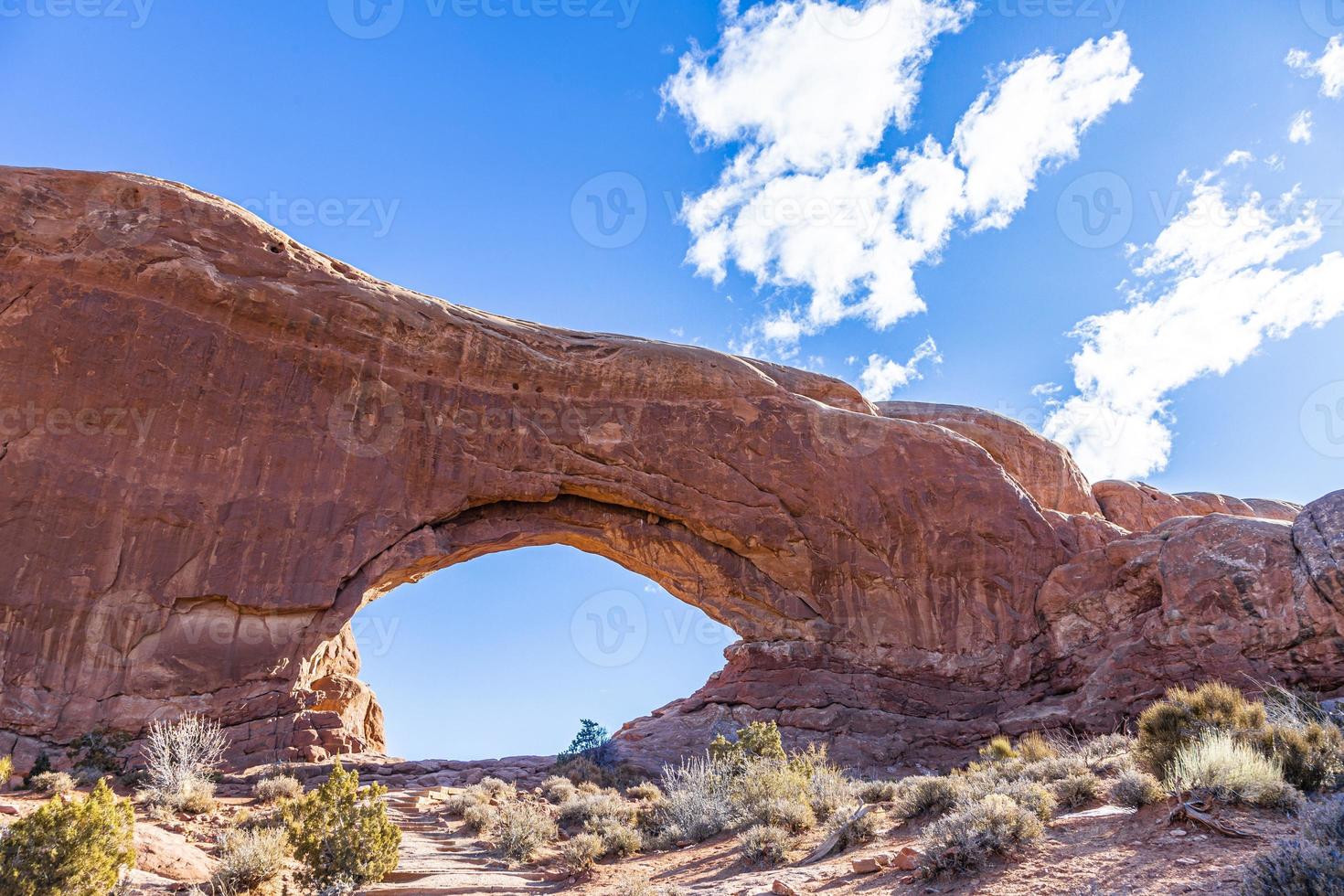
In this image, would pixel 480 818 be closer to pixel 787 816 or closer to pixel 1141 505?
pixel 787 816

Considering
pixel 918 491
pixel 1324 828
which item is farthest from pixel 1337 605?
pixel 1324 828

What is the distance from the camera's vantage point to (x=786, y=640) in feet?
70.7

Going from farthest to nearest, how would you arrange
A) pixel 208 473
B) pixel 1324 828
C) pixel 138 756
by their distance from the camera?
pixel 208 473 → pixel 138 756 → pixel 1324 828

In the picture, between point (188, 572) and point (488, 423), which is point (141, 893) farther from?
point (488, 423)

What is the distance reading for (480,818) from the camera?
11805 mm

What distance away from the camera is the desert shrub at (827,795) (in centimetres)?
1023

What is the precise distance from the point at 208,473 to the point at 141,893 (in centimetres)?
1277

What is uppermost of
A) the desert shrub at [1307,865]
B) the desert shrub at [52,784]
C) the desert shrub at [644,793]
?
the desert shrub at [52,784]

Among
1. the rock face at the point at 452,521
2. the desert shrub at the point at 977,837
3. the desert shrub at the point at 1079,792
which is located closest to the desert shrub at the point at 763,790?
the desert shrub at the point at 1079,792

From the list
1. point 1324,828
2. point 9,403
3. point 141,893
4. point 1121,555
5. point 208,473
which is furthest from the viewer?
point 1121,555

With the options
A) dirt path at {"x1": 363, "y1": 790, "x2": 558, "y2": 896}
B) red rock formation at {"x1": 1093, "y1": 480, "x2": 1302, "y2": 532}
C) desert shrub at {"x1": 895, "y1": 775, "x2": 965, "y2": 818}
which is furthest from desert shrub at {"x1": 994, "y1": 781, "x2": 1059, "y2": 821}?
red rock formation at {"x1": 1093, "y1": 480, "x2": 1302, "y2": 532}

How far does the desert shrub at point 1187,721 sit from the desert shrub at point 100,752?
16.3 metres

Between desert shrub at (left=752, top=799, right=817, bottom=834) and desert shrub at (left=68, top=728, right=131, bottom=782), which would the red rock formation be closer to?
desert shrub at (left=752, top=799, right=817, bottom=834)

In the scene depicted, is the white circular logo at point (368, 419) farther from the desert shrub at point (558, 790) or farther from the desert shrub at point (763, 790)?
the desert shrub at point (763, 790)
